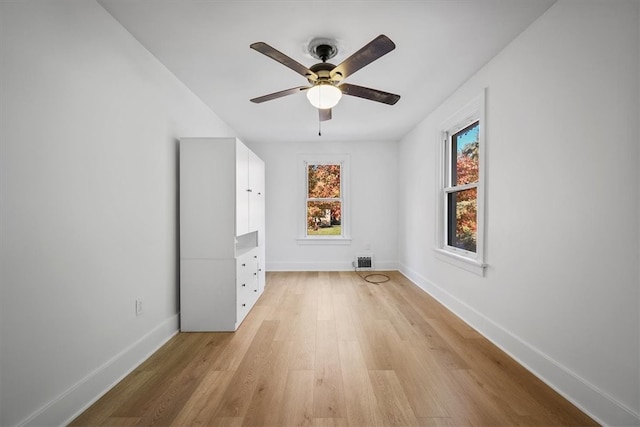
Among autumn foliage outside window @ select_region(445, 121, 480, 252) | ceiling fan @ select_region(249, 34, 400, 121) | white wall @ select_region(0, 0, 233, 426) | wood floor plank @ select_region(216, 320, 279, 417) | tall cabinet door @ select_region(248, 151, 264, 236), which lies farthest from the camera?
tall cabinet door @ select_region(248, 151, 264, 236)

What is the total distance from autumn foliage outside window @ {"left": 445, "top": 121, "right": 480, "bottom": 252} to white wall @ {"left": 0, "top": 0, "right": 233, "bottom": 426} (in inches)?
119

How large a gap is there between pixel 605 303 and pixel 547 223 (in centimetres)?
57

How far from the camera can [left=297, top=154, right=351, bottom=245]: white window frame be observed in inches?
223

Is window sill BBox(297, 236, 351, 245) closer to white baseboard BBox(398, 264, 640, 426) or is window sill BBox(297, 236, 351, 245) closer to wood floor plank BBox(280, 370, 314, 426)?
white baseboard BBox(398, 264, 640, 426)

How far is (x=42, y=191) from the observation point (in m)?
1.52

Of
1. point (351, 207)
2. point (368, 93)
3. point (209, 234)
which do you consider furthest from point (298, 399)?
point (351, 207)

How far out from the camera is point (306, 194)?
571 centimetres

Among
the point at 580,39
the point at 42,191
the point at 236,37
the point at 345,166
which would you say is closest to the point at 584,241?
the point at 580,39

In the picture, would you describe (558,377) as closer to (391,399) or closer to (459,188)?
(391,399)

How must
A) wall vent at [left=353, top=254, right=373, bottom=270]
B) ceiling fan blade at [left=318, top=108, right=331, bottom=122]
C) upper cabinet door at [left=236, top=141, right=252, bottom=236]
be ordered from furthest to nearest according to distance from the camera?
wall vent at [left=353, top=254, right=373, bottom=270] → upper cabinet door at [left=236, top=141, right=252, bottom=236] → ceiling fan blade at [left=318, top=108, right=331, bottom=122]

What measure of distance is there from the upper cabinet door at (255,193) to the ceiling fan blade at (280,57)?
1.54m

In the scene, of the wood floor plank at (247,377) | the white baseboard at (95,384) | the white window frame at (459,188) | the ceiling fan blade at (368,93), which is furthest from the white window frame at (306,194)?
the white baseboard at (95,384)

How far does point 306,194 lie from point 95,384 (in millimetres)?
4245

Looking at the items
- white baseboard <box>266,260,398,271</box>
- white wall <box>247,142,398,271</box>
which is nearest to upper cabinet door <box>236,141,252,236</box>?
white wall <box>247,142,398,271</box>
